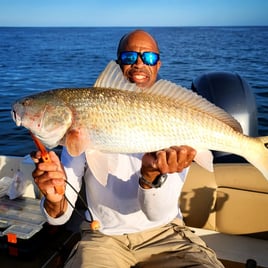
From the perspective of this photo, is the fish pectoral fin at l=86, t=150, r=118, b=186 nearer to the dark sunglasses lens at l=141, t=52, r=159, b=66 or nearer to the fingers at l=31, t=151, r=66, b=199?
the fingers at l=31, t=151, r=66, b=199

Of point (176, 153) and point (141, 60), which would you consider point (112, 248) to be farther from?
point (141, 60)

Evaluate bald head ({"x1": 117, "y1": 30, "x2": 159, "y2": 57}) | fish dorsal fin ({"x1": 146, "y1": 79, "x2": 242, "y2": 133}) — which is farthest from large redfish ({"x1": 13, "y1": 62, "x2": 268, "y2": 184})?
bald head ({"x1": 117, "y1": 30, "x2": 159, "y2": 57})

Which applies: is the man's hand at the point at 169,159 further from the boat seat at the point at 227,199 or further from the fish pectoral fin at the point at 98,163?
the boat seat at the point at 227,199

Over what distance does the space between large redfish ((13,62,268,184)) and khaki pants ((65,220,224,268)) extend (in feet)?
2.14

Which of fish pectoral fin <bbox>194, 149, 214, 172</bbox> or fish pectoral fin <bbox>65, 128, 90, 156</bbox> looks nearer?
fish pectoral fin <bbox>65, 128, 90, 156</bbox>

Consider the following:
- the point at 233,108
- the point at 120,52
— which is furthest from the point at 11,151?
the point at 120,52

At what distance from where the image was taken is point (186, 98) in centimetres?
258

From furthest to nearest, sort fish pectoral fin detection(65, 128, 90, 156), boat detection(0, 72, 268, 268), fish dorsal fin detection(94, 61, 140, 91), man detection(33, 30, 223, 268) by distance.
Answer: boat detection(0, 72, 268, 268), man detection(33, 30, 223, 268), fish dorsal fin detection(94, 61, 140, 91), fish pectoral fin detection(65, 128, 90, 156)

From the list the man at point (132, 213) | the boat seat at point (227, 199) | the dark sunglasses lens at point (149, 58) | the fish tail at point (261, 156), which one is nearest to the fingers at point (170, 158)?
the man at point (132, 213)

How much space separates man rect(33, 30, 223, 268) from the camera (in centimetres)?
278

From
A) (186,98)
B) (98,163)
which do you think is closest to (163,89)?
(186,98)

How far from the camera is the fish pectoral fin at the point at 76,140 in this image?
7.86ft

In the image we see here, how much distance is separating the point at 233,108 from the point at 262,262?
227 centimetres

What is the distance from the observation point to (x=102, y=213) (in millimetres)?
3041
